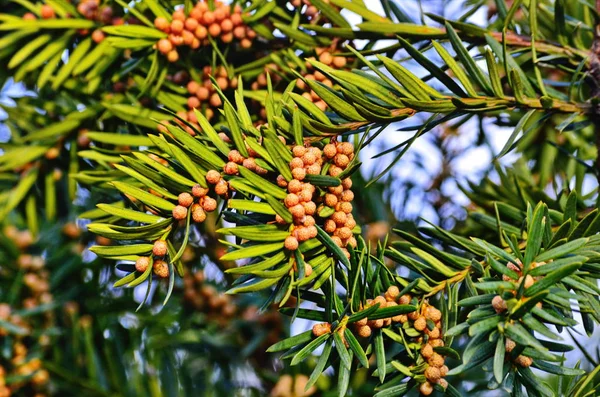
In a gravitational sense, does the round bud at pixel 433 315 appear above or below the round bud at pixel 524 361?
above

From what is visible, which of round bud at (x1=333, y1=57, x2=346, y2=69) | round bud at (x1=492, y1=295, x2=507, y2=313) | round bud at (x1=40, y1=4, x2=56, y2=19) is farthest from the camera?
round bud at (x1=40, y1=4, x2=56, y2=19)

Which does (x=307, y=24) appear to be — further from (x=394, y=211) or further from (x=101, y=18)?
(x=394, y=211)

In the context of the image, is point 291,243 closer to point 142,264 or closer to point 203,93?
point 142,264

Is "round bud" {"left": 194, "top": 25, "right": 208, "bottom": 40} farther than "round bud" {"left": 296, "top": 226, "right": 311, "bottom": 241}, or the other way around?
"round bud" {"left": 194, "top": 25, "right": 208, "bottom": 40}

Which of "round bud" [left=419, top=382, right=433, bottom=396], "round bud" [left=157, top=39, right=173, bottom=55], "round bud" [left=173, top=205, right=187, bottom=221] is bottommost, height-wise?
"round bud" [left=419, top=382, right=433, bottom=396]

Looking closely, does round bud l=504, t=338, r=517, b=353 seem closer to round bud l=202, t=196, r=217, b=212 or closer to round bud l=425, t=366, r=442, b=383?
round bud l=425, t=366, r=442, b=383

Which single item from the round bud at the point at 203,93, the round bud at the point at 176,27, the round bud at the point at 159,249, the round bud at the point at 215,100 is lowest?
the round bud at the point at 159,249

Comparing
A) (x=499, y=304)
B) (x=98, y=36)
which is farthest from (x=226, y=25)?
(x=499, y=304)

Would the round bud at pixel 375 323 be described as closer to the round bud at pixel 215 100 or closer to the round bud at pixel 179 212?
the round bud at pixel 179 212

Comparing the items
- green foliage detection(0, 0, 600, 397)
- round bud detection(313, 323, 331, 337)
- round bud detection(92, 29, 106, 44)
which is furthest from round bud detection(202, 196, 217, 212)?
round bud detection(92, 29, 106, 44)

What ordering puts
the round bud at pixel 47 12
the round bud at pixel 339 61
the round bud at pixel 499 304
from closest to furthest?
the round bud at pixel 499 304, the round bud at pixel 339 61, the round bud at pixel 47 12

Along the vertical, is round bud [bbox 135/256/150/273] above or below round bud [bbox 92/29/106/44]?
below

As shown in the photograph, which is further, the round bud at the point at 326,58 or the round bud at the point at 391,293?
the round bud at the point at 326,58

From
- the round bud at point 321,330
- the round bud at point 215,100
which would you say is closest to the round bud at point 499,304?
the round bud at point 321,330
